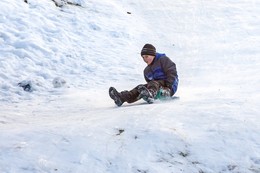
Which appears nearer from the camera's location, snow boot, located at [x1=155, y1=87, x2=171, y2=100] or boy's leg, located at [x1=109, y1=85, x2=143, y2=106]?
boy's leg, located at [x1=109, y1=85, x2=143, y2=106]

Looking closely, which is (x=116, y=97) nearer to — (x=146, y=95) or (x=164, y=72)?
(x=146, y=95)

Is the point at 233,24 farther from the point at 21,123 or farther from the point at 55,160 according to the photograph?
the point at 55,160

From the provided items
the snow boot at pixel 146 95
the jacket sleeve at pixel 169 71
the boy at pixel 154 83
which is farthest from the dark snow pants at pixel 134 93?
the jacket sleeve at pixel 169 71

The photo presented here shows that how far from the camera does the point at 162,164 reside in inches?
179

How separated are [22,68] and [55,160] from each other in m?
6.39

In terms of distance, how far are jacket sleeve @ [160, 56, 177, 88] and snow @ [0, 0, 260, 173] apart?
1.31 feet

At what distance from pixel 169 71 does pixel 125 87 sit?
6.93 feet

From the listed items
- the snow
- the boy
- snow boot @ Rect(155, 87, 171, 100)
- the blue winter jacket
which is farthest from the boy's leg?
the blue winter jacket

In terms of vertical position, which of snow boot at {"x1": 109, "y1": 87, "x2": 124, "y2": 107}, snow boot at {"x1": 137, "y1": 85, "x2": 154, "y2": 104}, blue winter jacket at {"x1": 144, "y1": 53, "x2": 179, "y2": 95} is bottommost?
snow boot at {"x1": 109, "y1": 87, "x2": 124, "y2": 107}

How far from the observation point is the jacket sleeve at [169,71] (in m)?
8.13

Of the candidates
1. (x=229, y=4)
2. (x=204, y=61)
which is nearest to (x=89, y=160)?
(x=204, y=61)

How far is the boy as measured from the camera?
757 centimetres

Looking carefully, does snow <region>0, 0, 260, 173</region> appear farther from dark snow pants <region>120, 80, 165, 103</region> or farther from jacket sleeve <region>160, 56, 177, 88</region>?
jacket sleeve <region>160, 56, 177, 88</region>

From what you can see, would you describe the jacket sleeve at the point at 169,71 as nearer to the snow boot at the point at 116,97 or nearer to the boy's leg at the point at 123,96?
the boy's leg at the point at 123,96
